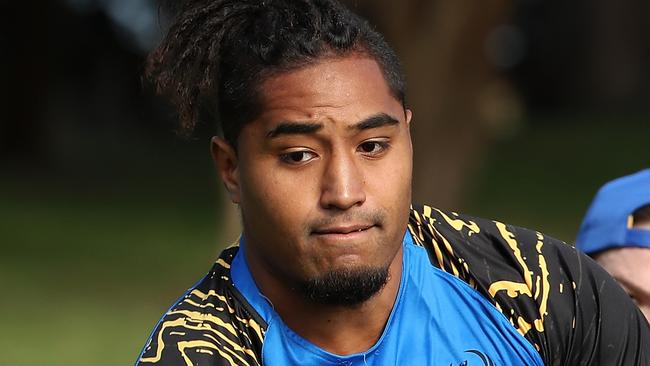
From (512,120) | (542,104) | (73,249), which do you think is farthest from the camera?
(542,104)

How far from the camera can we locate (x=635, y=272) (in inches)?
154

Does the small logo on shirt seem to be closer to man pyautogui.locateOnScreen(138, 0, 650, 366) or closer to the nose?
man pyautogui.locateOnScreen(138, 0, 650, 366)

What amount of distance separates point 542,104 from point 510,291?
22.8 metres

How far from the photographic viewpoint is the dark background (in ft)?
31.3

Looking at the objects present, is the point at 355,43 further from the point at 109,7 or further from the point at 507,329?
the point at 109,7

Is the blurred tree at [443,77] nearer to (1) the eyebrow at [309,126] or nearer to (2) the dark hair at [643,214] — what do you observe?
(2) the dark hair at [643,214]

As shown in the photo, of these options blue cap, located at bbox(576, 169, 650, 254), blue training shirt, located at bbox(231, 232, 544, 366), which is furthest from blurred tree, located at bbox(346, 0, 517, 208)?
blue training shirt, located at bbox(231, 232, 544, 366)

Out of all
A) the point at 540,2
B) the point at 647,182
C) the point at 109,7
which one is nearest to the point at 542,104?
the point at 540,2

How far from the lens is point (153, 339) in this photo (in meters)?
3.12

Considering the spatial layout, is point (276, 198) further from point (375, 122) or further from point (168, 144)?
point (168, 144)

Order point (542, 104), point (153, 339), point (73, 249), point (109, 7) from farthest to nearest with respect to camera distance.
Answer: point (542, 104)
point (109, 7)
point (73, 249)
point (153, 339)

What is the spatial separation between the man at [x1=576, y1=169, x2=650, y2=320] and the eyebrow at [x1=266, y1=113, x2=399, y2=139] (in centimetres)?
112

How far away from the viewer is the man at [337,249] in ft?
10.2


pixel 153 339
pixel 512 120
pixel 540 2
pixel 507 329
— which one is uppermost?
pixel 540 2
